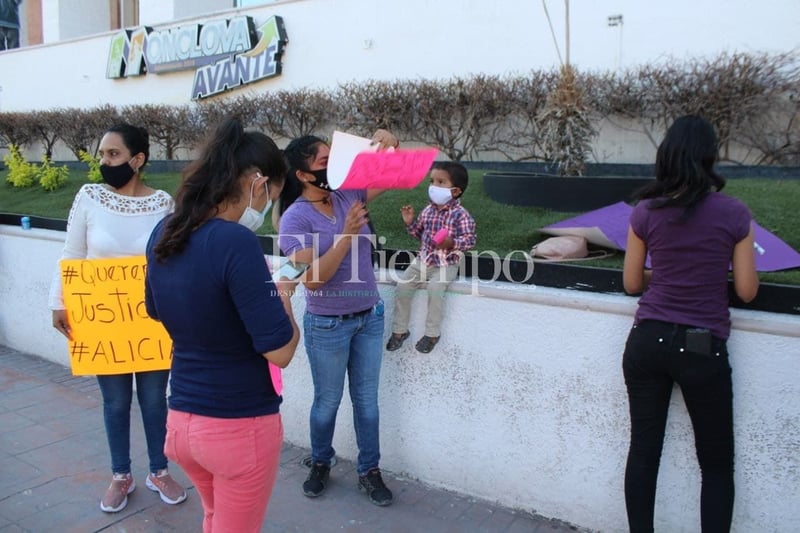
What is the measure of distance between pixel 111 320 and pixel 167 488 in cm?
93

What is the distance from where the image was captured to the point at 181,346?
2062mm

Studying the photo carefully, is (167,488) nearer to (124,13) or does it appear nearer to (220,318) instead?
(220,318)

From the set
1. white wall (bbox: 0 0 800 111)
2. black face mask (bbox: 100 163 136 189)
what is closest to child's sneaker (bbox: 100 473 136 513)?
black face mask (bbox: 100 163 136 189)

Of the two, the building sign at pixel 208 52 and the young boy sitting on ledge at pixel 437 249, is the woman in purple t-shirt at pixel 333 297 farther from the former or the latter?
the building sign at pixel 208 52

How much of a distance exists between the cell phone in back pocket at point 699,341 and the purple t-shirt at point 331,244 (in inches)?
57.1

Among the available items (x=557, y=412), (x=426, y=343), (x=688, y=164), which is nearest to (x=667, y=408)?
(x=557, y=412)

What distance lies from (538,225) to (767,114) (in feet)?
13.2

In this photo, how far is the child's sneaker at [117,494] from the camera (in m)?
3.43

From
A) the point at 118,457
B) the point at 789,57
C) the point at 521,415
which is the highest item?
the point at 789,57

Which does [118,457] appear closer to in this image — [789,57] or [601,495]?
[601,495]

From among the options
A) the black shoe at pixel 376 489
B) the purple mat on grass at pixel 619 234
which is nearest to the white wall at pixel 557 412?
the black shoe at pixel 376 489

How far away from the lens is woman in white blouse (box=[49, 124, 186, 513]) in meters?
3.20

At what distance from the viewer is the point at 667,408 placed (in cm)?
270

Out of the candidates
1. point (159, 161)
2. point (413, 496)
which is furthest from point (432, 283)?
point (159, 161)
